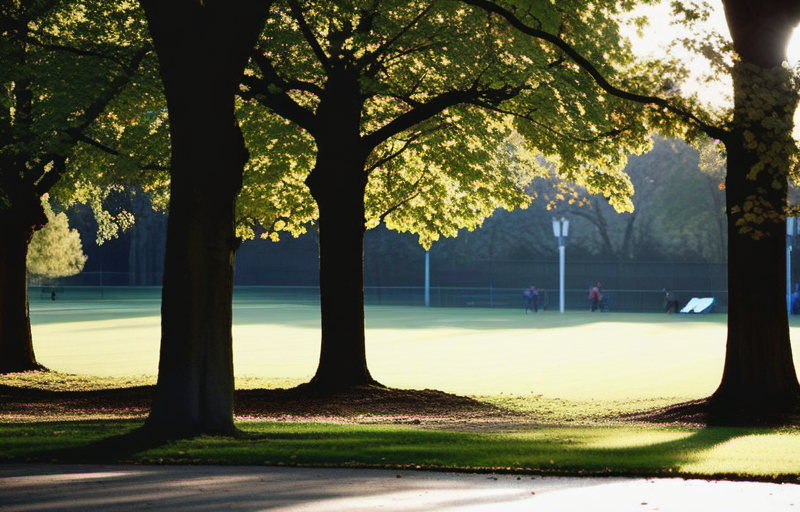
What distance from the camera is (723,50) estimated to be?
1593 centimetres

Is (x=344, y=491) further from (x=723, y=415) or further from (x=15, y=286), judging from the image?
(x=15, y=286)

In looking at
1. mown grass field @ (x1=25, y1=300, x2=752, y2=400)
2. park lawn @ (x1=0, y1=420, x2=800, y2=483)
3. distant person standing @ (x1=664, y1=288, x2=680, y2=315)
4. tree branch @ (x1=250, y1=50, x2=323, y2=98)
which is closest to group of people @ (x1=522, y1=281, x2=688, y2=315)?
distant person standing @ (x1=664, y1=288, x2=680, y2=315)

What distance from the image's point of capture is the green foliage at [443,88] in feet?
61.5

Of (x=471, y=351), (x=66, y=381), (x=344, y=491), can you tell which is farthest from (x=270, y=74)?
(x=471, y=351)

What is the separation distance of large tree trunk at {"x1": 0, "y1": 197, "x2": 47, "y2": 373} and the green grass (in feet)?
3.86

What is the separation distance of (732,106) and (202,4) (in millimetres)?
7936

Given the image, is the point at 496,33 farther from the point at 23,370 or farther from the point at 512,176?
the point at 23,370

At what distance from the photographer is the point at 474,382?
83.1 ft

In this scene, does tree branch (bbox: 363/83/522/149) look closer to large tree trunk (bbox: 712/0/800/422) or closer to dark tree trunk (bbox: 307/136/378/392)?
dark tree trunk (bbox: 307/136/378/392)

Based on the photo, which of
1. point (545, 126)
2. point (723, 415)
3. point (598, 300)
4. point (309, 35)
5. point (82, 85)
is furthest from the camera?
point (598, 300)

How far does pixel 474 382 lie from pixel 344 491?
16.7 meters

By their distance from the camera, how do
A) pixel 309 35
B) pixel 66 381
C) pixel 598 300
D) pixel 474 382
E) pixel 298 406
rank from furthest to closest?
1. pixel 598 300
2. pixel 474 382
3. pixel 66 381
4. pixel 309 35
5. pixel 298 406

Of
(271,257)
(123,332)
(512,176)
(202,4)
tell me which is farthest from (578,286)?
(202,4)

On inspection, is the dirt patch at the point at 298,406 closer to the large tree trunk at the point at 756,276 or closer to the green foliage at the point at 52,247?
the large tree trunk at the point at 756,276
